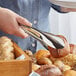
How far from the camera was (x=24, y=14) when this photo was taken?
1045mm

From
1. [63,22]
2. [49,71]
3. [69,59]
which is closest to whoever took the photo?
[49,71]

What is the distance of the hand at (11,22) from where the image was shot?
801 millimetres

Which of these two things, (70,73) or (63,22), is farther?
(63,22)

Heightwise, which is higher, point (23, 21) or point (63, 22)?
point (23, 21)

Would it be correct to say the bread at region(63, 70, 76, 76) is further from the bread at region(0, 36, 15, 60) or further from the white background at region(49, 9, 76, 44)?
the white background at region(49, 9, 76, 44)

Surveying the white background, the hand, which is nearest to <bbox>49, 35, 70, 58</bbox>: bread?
the hand

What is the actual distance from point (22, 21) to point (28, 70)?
215 millimetres

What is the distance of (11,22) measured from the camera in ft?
2.67

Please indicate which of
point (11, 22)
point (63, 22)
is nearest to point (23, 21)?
point (11, 22)

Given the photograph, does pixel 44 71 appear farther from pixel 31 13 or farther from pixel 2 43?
pixel 31 13

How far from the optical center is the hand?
801mm

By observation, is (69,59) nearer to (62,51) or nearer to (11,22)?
(62,51)

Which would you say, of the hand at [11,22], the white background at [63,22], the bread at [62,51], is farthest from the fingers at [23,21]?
the white background at [63,22]

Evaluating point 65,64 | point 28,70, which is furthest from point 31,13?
point 28,70
